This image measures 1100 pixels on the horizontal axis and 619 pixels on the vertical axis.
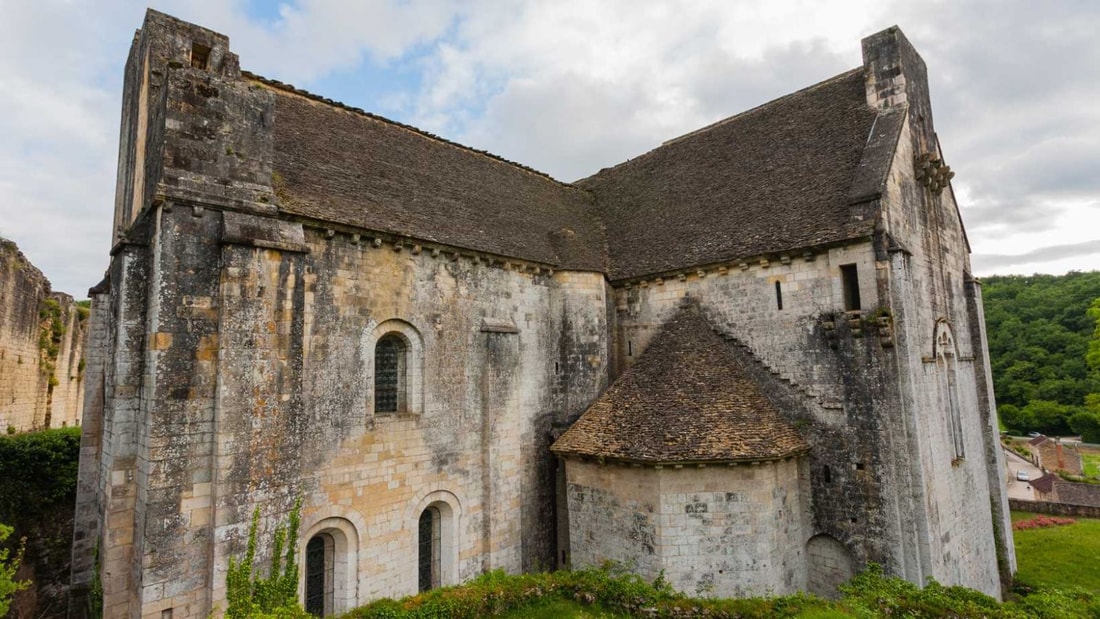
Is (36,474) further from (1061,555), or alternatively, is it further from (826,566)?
(1061,555)

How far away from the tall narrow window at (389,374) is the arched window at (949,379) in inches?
560

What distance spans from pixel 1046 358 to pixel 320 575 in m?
76.9

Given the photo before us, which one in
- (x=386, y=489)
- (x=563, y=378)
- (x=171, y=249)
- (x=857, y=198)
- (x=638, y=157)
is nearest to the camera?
(x=171, y=249)

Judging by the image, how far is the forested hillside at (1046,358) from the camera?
181 feet

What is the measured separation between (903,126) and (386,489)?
16.5 metres

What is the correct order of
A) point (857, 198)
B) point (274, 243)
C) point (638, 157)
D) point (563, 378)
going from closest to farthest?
point (274, 243) → point (857, 198) → point (563, 378) → point (638, 157)

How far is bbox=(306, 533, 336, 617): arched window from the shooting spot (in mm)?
11469

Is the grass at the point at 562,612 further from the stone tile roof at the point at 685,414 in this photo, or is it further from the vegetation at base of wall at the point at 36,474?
the vegetation at base of wall at the point at 36,474

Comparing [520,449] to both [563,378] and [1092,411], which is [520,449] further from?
[1092,411]

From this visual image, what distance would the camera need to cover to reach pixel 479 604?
11.2 metres

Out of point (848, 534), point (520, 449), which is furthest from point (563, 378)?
point (848, 534)

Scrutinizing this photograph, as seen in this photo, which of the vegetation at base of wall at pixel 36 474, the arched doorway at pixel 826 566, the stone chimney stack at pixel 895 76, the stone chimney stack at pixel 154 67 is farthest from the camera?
the stone chimney stack at pixel 895 76

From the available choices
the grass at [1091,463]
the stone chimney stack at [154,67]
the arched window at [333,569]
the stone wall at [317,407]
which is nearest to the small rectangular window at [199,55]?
the stone chimney stack at [154,67]

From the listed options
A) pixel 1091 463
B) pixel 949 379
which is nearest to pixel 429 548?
pixel 949 379
